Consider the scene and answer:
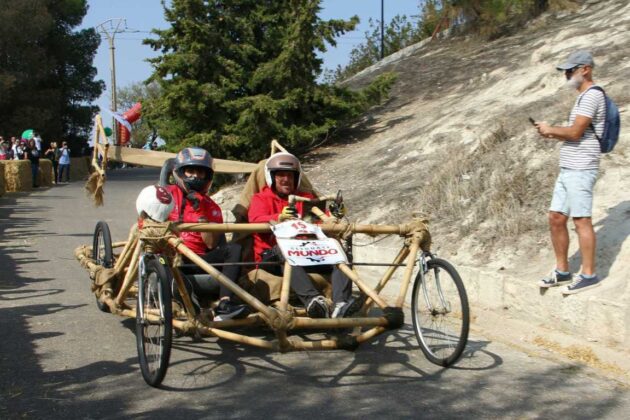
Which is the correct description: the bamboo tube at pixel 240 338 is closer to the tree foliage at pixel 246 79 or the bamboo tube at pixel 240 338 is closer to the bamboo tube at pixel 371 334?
the bamboo tube at pixel 371 334

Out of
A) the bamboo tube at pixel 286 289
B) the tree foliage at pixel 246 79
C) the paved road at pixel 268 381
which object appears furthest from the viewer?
the tree foliage at pixel 246 79

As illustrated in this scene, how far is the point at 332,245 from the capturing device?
5891 millimetres

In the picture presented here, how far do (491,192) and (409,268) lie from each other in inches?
169

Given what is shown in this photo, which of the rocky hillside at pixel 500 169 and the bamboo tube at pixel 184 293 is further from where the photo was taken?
the rocky hillside at pixel 500 169

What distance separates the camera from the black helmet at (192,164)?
7074 millimetres

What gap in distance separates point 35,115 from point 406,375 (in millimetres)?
40705

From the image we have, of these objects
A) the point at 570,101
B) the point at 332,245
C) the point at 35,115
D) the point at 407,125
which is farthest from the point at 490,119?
the point at 35,115

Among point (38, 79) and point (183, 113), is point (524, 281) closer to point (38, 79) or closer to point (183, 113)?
point (183, 113)

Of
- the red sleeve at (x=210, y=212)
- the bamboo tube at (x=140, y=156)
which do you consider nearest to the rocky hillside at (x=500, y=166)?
the red sleeve at (x=210, y=212)

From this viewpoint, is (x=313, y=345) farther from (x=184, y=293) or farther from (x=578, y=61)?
(x=578, y=61)

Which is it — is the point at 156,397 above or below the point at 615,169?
below

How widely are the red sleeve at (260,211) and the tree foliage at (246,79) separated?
11071 millimetres

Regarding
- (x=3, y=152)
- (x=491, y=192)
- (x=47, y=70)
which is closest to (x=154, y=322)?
(x=491, y=192)

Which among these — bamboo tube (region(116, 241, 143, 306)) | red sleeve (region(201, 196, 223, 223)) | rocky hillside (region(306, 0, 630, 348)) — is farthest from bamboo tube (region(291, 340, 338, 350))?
rocky hillside (region(306, 0, 630, 348))
